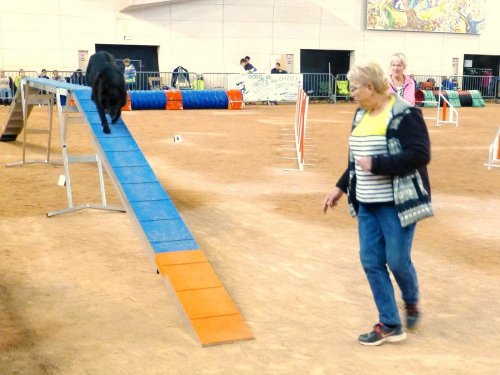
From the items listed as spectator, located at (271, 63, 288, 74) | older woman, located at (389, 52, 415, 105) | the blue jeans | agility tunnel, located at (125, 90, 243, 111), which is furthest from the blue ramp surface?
spectator, located at (271, 63, 288, 74)

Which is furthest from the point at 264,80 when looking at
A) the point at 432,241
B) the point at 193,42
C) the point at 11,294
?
the point at 11,294

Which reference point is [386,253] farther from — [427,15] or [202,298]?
[427,15]

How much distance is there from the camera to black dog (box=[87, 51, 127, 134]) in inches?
284

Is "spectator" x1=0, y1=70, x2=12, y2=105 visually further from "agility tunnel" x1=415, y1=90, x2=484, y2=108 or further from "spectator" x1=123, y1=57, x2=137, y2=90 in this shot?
"agility tunnel" x1=415, y1=90, x2=484, y2=108

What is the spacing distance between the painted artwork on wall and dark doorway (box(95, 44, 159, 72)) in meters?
10.6

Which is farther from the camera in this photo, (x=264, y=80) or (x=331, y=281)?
(x=264, y=80)

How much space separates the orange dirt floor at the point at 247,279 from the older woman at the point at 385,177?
60cm

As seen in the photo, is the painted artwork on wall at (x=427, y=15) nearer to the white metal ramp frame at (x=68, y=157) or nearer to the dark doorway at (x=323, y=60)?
the dark doorway at (x=323, y=60)

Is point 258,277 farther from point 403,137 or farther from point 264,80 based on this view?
point 264,80

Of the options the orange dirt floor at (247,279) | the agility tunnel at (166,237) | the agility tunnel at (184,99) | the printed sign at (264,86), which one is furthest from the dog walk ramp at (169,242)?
the printed sign at (264,86)

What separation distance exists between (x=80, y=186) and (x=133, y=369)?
582 cm

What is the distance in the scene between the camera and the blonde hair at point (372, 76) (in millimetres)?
3559

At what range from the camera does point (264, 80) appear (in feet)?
82.1

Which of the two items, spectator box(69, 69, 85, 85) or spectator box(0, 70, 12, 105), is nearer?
spectator box(0, 70, 12, 105)
